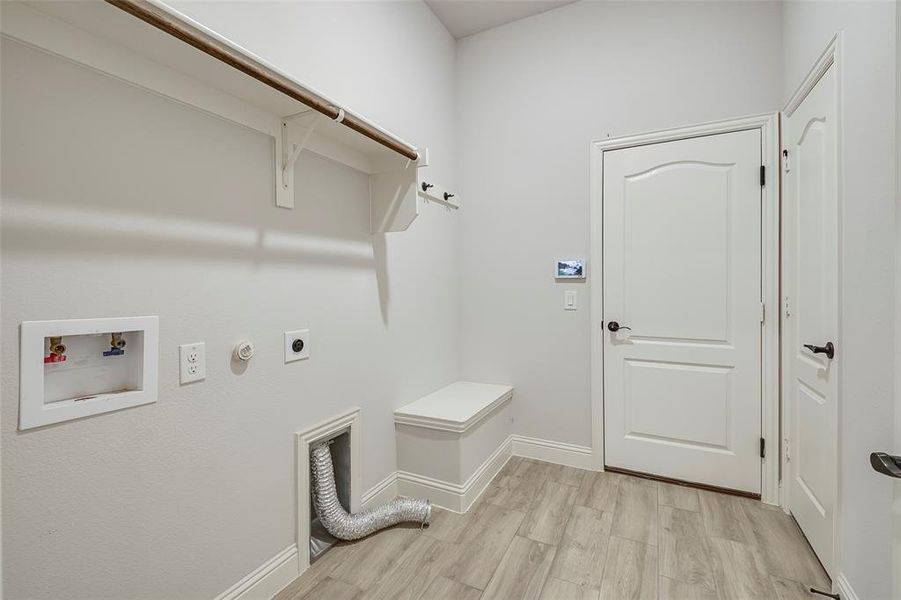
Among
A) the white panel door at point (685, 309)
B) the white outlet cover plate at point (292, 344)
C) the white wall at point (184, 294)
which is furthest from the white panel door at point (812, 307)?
the white outlet cover plate at point (292, 344)

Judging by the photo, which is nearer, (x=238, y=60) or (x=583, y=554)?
(x=238, y=60)

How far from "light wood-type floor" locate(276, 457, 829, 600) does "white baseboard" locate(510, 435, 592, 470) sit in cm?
33

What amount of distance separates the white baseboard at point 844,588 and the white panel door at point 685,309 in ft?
2.61

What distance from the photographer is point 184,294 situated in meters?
1.26

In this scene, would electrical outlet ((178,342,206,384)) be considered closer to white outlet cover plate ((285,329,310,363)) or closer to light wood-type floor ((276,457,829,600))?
white outlet cover plate ((285,329,310,363))

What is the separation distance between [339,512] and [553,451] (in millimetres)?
1510

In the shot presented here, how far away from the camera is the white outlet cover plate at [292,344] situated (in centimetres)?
160

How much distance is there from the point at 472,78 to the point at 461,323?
182cm

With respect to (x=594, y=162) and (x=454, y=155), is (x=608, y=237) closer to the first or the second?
(x=594, y=162)

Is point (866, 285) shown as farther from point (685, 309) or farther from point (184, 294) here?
point (184, 294)

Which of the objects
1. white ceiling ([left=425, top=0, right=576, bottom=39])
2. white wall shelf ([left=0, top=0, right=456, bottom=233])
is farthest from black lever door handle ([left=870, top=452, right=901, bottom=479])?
white ceiling ([left=425, top=0, right=576, bottom=39])

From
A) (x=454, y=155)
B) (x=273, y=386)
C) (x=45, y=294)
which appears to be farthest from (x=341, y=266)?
(x=454, y=155)

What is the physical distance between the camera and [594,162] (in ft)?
8.35

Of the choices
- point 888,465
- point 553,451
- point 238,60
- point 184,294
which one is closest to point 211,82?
point 238,60
